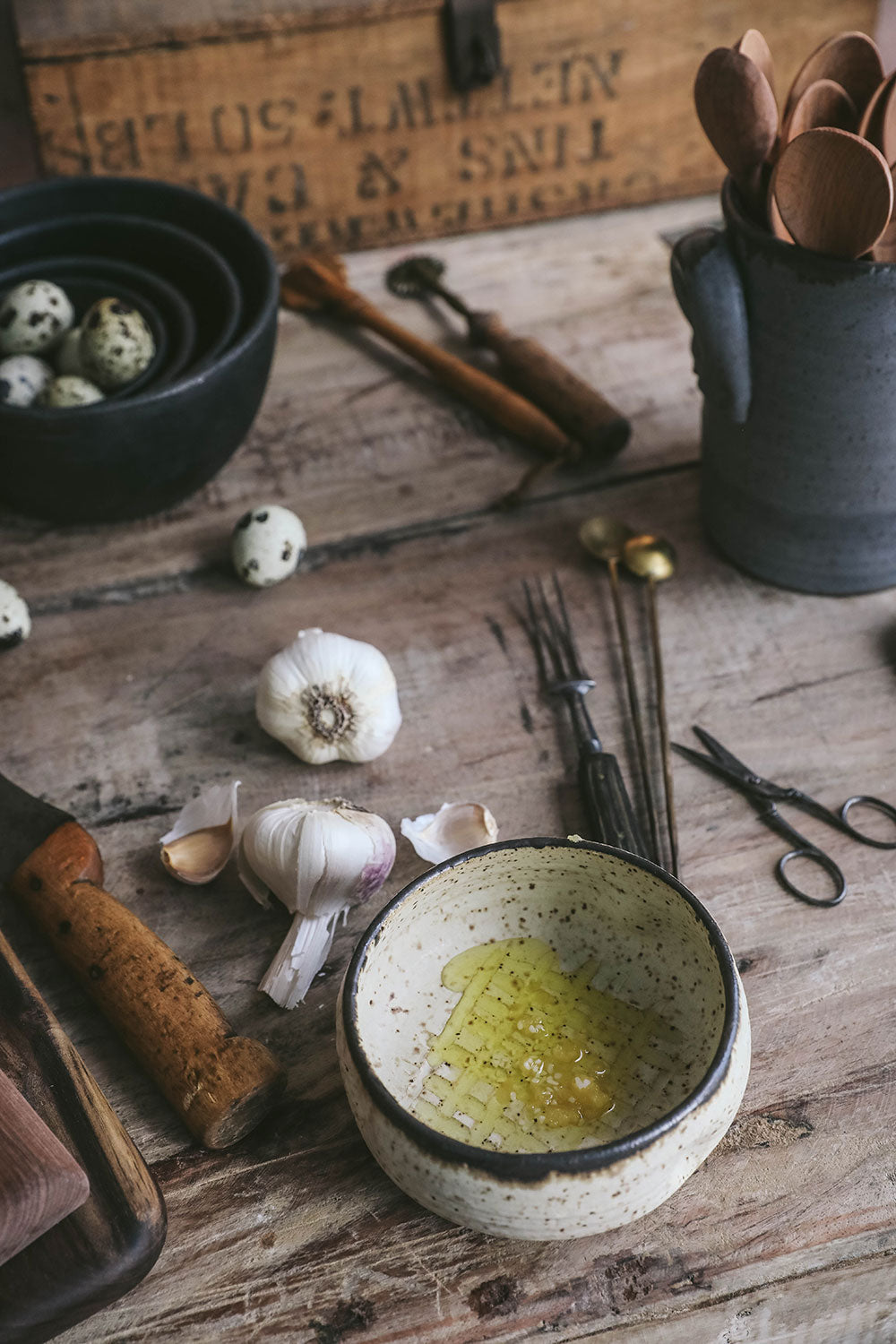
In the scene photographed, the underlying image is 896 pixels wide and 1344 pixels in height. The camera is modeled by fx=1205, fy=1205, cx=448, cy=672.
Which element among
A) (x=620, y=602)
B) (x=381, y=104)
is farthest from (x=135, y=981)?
(x=381, y=104)

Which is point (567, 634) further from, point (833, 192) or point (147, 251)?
point (147, 251)

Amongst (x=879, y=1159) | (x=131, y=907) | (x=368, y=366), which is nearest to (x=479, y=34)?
(x=368, y=366)

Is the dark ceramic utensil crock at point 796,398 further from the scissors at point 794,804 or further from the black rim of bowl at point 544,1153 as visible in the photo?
the black rim of bowl at point 544,1153

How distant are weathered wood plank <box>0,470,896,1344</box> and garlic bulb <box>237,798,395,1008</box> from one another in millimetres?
14

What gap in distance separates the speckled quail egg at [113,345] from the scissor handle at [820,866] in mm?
563

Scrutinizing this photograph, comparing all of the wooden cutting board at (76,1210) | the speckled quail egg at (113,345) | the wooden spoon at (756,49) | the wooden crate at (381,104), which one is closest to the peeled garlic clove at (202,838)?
the wooden cutting board at (76,1210)

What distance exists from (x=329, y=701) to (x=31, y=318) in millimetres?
401

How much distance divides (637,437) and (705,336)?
242 millimetres

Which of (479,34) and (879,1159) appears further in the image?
(479,34)

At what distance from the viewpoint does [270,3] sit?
1106mm

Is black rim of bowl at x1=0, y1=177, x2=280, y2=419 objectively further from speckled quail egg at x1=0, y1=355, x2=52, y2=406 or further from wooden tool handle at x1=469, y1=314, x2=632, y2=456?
wooden tool handle at x1=469, y1=314, x2=632, y2=456

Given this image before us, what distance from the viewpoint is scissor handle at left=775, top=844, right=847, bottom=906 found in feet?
2.25

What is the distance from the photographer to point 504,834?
2.39 ft

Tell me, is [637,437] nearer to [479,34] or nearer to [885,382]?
[885,382]
